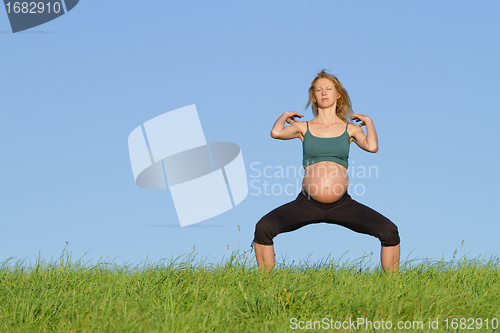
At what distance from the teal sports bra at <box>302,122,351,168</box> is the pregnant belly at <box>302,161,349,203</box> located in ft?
0.27

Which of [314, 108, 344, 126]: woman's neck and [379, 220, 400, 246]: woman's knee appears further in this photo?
[314, 108, 344, 126]: woman's neck

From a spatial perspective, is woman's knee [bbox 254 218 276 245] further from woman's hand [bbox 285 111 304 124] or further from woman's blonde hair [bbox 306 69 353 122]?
woman's blonde hair [bbox 306 69 353 122]

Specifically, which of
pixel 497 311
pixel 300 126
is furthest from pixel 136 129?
pixel 497 311

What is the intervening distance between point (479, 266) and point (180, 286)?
Result: 444cm

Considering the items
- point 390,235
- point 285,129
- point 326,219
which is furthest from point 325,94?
point 390,235

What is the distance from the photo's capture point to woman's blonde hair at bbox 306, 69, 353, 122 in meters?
6.79

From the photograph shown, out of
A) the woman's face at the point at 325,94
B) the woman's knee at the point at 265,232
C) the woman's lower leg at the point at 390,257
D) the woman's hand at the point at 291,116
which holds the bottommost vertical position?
the woman's lower leg at the point at 390,257

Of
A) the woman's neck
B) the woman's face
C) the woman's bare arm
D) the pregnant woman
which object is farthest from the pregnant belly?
the woman's face

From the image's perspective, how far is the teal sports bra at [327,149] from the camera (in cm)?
627

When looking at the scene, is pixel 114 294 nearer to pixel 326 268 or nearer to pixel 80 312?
pixel 80 312

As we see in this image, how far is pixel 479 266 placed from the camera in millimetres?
6852

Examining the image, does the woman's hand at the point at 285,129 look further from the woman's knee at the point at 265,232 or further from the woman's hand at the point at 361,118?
the woman's knee at the point at 265,232

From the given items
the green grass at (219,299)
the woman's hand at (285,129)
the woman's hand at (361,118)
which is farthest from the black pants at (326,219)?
the woman's hand at (361,118)

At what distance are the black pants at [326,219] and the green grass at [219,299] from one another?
455 mm
